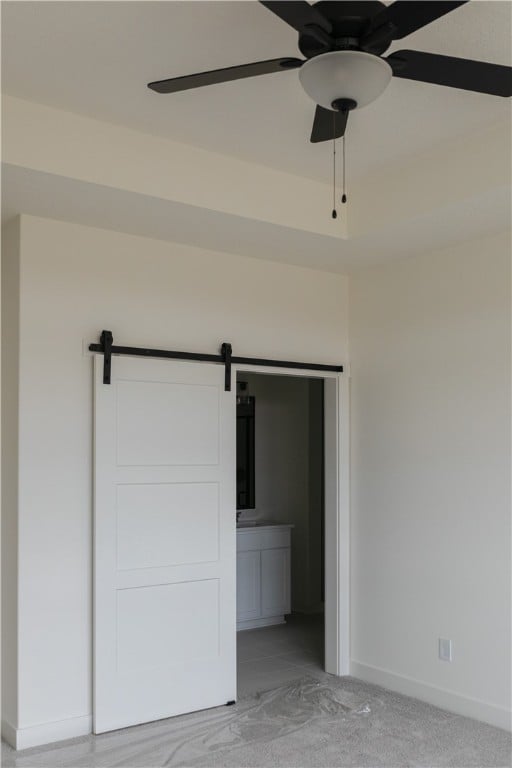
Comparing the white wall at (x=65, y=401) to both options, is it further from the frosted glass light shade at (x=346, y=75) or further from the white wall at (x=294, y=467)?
the white wall at (x=294, y=467)

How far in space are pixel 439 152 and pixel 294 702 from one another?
9.97 ft

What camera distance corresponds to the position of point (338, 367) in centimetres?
481

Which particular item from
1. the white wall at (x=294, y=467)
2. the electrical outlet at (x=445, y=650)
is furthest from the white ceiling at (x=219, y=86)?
the white wall at (x=294, y=467)

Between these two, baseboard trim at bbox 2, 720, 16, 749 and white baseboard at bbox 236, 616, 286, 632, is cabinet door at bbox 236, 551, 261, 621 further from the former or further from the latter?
baseboard trim at bbox 2, 720, 16, 749

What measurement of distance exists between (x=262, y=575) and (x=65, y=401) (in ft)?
9.44

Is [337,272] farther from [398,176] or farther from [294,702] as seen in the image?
[294,702]

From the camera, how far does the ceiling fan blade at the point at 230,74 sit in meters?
2.12

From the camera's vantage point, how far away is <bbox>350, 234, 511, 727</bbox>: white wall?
3912mm

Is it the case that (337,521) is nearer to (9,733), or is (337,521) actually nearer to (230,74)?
(9,733)

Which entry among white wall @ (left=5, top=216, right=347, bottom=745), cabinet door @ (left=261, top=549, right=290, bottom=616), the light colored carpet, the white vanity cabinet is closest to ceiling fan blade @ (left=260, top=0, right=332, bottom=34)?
white wall @ (left=5, top=216, right=347, bottom=745)

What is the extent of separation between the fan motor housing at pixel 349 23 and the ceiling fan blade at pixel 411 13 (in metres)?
0.03

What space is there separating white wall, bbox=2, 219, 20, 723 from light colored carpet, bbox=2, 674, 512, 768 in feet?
1.29

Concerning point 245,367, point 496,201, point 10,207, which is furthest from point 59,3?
point 245,367

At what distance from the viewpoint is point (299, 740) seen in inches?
145
